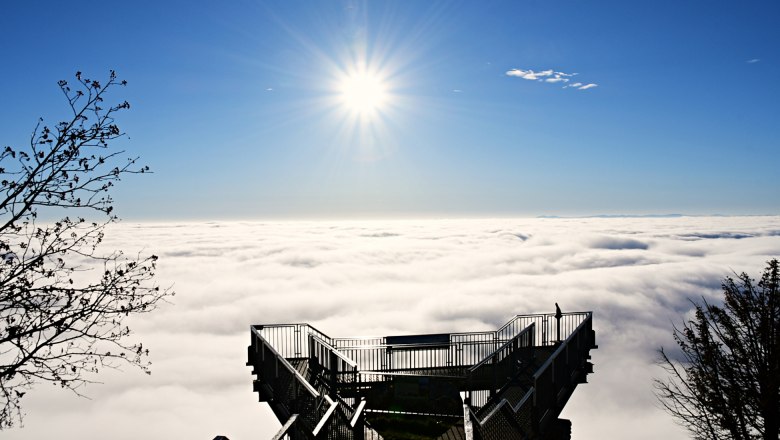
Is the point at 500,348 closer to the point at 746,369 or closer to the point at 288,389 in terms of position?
the point at 746,369

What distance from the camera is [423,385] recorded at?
593 inches

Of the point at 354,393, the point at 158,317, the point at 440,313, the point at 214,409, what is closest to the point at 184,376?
the point at 214,409

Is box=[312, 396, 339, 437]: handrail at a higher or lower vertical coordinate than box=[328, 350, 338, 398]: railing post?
higher

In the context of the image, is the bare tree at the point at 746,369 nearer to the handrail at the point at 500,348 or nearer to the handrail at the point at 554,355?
the handrail at the point at 554,355

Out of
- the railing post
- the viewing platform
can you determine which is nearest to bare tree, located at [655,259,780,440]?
the viewing platform

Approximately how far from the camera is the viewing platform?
11375 millimetres

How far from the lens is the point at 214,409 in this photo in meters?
143

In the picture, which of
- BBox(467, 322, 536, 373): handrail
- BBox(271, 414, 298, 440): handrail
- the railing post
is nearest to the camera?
BBox(271, 414, 298, 440): handrail

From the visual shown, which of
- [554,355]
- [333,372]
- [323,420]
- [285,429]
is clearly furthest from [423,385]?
[285,429]

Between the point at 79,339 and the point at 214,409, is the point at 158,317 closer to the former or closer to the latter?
the point at 214,409

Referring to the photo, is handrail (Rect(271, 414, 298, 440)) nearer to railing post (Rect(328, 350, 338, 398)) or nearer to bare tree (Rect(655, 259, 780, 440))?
railing post (Rect(328, 350, 338, 398))

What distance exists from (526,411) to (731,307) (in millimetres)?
10049

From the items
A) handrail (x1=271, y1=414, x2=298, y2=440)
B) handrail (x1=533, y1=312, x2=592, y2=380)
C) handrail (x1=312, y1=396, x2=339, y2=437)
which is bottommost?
handrail (x1=533, y1=312, x2=592, y2=380)

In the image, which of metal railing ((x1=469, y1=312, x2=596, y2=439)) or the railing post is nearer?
metal railing ((x1=469, y1=312, x2=596, y2=439))
